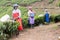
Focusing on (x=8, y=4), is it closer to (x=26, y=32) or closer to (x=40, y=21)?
(x=40, y=21)

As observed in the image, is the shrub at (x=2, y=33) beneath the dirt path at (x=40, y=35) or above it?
above

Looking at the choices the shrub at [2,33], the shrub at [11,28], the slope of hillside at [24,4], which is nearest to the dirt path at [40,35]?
the shrub at [11,28]

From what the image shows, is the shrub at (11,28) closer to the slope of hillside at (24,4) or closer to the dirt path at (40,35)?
the dirt path at (40,35)

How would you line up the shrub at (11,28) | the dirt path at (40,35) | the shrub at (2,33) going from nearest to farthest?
the shrub at (2,33) → the shrub at (11,28) → the dirt path at (40,35)

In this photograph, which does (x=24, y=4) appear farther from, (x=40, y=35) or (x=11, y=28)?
(x=11, y=28)

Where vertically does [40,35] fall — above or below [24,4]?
below

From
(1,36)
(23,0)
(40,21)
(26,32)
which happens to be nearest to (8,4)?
(23,0)

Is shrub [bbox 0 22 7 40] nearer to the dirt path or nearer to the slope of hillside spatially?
the dirt path

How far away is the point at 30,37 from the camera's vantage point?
9.50 metres

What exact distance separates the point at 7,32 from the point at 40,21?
4.41 meters

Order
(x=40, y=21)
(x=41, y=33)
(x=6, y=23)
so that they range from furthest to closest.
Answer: (x=40, y=21) < (x=41, y=33) < (x=6, y=23)

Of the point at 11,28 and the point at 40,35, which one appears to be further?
the point at 40,35

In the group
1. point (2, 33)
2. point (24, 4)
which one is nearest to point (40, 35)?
point (2, 33)

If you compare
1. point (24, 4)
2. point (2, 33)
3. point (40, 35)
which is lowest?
point (40, 35)
